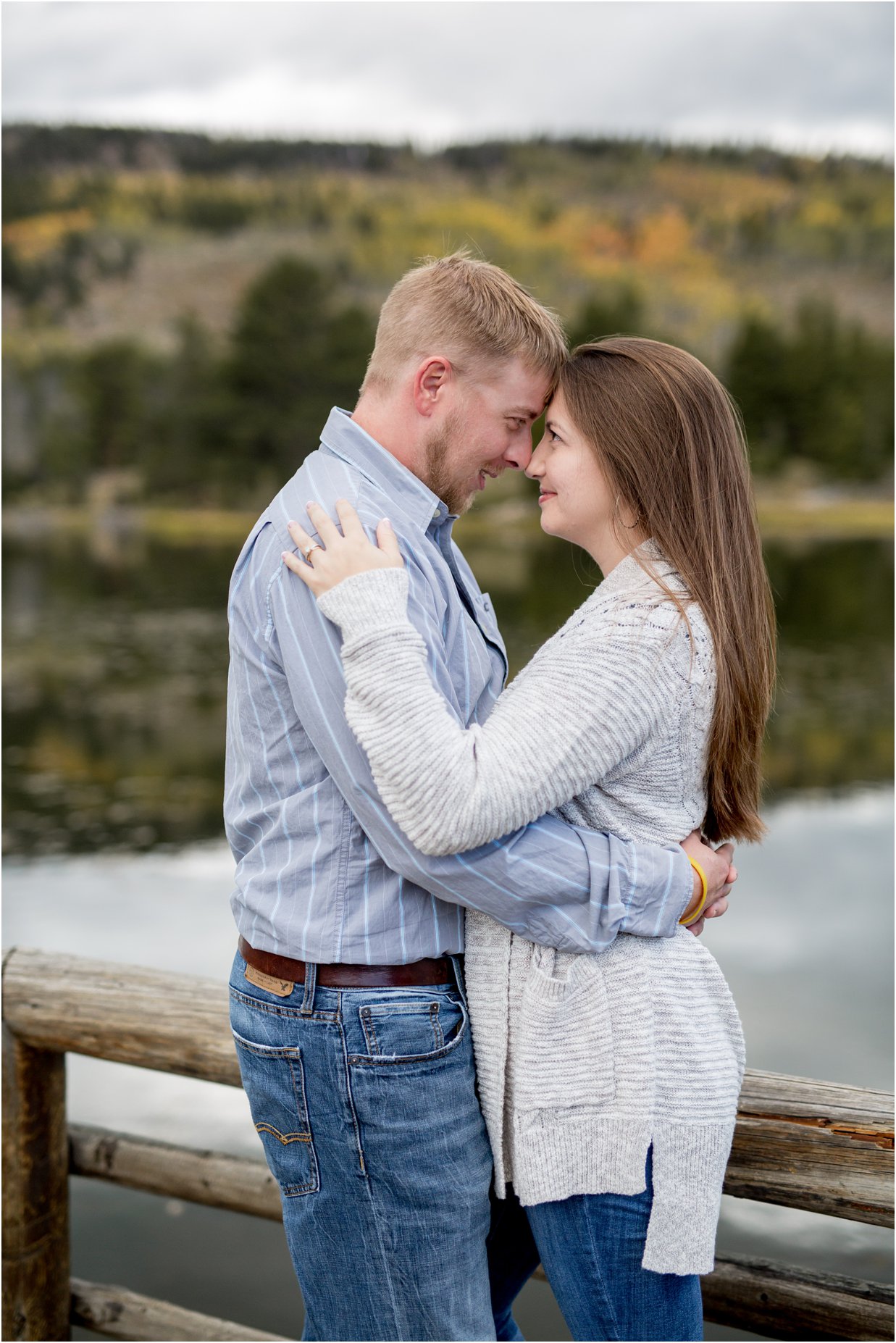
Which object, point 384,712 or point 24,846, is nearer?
point 384,712

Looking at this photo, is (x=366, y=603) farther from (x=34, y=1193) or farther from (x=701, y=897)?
(x=34, y=1193)

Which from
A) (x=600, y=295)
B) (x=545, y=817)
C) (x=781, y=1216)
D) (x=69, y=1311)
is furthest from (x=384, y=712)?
(x=600, y=295)

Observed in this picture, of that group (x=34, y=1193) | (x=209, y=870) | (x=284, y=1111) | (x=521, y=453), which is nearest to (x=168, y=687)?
(x=209, y=870)

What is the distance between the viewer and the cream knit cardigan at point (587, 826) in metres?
1.37

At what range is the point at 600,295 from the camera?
56031 millimetres

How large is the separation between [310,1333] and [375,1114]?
1.36ft

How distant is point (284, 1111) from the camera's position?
60.7 inches

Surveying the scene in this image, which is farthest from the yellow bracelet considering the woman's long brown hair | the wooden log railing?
the wooden log railing

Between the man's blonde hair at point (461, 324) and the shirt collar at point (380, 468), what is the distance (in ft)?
0.30

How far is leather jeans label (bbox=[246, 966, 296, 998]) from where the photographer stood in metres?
1.51

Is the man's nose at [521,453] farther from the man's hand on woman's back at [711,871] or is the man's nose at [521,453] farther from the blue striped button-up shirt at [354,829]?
the man's hand on woman's back at [711,871]

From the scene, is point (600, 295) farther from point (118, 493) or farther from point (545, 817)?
point (545, 817)

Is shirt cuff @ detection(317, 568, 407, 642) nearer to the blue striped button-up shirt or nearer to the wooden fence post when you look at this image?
the blue striped button-up shirt

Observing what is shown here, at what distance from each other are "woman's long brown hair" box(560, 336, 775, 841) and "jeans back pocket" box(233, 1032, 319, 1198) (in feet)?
2.22
